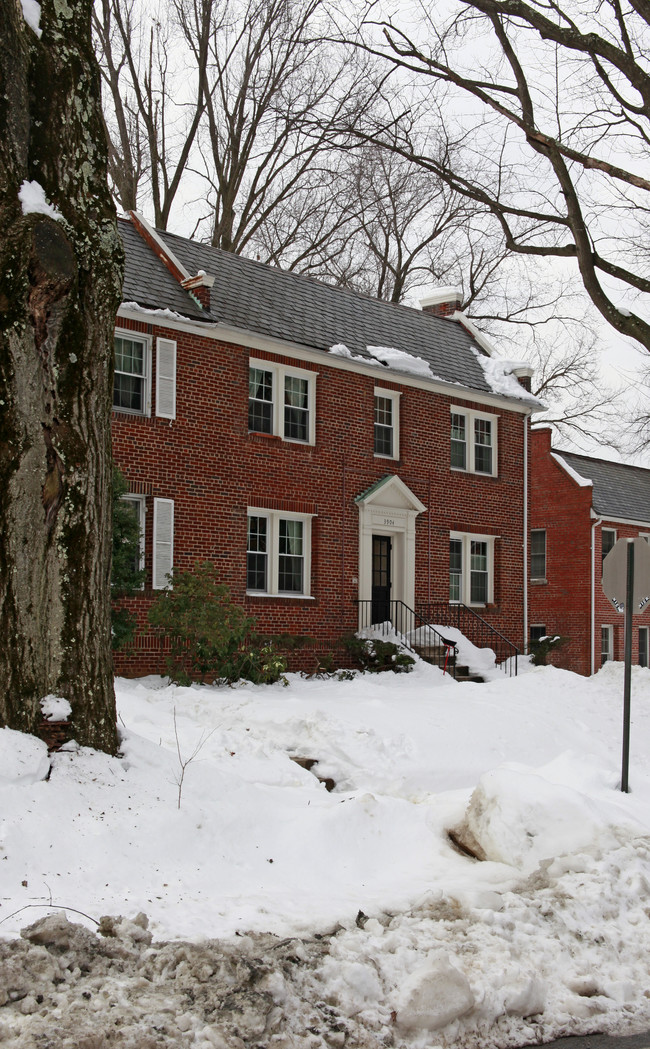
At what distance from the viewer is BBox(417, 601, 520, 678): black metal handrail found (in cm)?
2238

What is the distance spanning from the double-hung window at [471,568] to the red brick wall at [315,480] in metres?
0.23

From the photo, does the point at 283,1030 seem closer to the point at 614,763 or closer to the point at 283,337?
the point at 614,763

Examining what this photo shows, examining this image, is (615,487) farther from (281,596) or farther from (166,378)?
(166,378)

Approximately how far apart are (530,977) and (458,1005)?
0.52 metres

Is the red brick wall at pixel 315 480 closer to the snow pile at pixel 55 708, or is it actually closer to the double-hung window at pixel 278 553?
the double-hung window at pixel 278 553

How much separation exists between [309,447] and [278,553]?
2.30 meters

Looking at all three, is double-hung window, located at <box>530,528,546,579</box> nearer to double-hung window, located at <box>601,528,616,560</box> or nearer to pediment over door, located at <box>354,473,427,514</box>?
double-hung window, located at <box>601,528,616,560</box>

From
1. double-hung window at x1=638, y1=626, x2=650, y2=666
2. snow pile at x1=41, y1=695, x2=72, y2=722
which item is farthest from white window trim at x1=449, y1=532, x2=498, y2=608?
snow pile at x1=41, y1=695, x2=72, y2=722

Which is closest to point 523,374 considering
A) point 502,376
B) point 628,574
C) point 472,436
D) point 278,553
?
point 502,376

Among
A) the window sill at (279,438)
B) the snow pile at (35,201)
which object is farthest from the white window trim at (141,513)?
the snow pile at (35,201)

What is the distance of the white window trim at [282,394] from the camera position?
19938mm

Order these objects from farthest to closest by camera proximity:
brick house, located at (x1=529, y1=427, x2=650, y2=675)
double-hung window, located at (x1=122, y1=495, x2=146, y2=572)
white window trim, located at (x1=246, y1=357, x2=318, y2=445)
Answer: brick house, located at (x1=529, y1=427, x2=650, y2=675)
white window trim, located at (x1=246, y1=357, x2=318, y2=445)
double-hung window, located at (x1=122, y1=495, x2=146, y2=572)

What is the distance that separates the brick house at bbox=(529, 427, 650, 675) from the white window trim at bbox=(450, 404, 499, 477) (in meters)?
6.84

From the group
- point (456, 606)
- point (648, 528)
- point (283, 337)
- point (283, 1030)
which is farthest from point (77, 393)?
point (648, 528)
